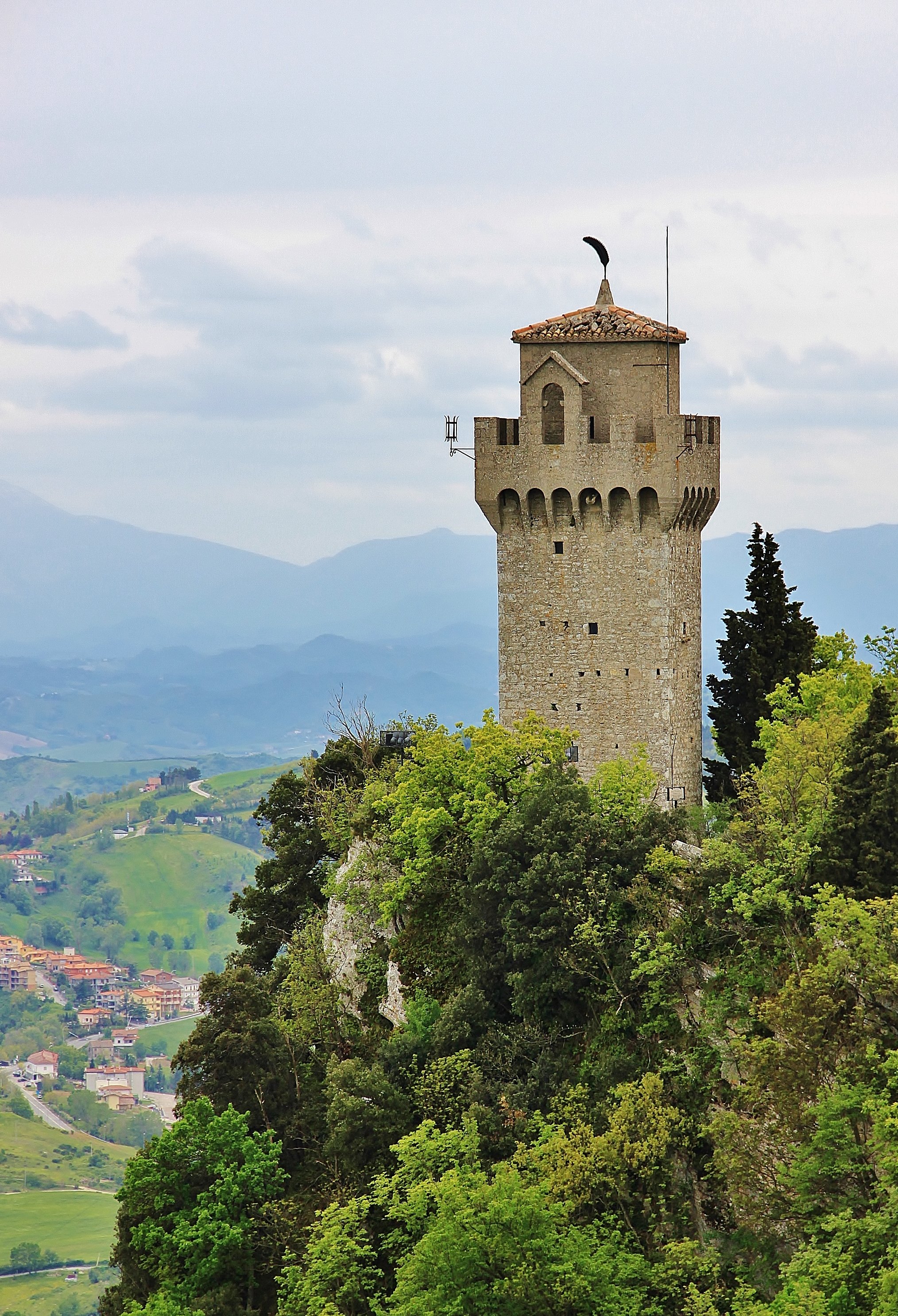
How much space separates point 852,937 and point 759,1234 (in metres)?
5.76

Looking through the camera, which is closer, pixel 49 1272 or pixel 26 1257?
pixel 49 1272

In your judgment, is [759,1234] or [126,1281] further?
[126,1281]

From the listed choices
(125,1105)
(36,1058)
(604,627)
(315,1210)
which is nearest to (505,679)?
(604,627)

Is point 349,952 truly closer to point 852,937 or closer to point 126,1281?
point 126,1281

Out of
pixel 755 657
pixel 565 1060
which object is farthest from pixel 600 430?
pixel 565 1060

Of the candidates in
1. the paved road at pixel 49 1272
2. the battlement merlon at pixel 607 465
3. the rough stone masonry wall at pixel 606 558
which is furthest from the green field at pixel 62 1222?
the battlement merlon at pixel 607 465

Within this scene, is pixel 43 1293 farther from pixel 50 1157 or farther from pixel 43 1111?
pixel 43 1111

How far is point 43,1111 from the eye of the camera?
175 metres

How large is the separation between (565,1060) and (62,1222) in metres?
109

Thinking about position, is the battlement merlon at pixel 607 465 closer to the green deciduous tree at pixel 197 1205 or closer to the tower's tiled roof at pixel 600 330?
the tower's tiled roof at pixel 600 330

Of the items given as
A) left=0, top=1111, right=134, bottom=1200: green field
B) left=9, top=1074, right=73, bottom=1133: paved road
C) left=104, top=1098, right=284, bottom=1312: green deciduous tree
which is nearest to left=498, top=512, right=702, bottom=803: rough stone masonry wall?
left=104, top=1098, right=284, bottom=1312: green deciduous tree

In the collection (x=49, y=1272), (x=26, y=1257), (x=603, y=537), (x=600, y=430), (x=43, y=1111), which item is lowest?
(x=49, y=1272)

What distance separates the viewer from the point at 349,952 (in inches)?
1853

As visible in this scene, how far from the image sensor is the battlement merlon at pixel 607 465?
4609cm
